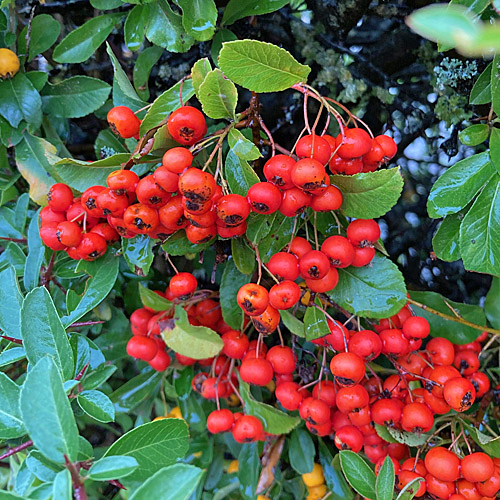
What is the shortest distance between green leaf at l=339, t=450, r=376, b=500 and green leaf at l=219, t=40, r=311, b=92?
0.75m

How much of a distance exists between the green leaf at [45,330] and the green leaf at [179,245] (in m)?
0.29

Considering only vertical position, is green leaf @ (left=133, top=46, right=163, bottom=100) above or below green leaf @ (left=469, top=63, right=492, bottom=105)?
below

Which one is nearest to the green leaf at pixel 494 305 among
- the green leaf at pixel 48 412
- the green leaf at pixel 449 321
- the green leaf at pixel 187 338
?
the green leaf at pixel 449 321

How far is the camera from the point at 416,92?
4.22 ft

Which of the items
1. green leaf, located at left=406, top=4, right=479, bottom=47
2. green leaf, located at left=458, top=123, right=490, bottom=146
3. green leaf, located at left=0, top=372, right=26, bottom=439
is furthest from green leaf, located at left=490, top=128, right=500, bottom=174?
green leaf, located at left=0, top=372, right=26, bottom=439

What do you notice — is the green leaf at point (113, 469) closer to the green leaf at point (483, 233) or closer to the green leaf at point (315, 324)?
the green leaf at point (315, 324)

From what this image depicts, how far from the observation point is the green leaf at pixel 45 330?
0.81 metres

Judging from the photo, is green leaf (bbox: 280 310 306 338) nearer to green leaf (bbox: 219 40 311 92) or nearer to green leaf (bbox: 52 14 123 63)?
green leaf (bbox: 219 40 311 92)

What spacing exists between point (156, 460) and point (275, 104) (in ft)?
3.26

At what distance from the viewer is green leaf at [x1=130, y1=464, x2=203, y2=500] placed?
546 mm

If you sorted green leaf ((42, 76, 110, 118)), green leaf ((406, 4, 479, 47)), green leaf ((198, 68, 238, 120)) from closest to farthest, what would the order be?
1. green leaf ((406, 4, 479, 47))
2. green leaf ((198, 68, 238, 120))
3. green leaf ((42, 76, 110, 118))

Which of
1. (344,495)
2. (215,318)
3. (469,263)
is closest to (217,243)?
(215,318)

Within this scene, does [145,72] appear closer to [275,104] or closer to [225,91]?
[275,104]

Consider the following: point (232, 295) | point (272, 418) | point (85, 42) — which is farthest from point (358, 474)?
point (85, 42)
